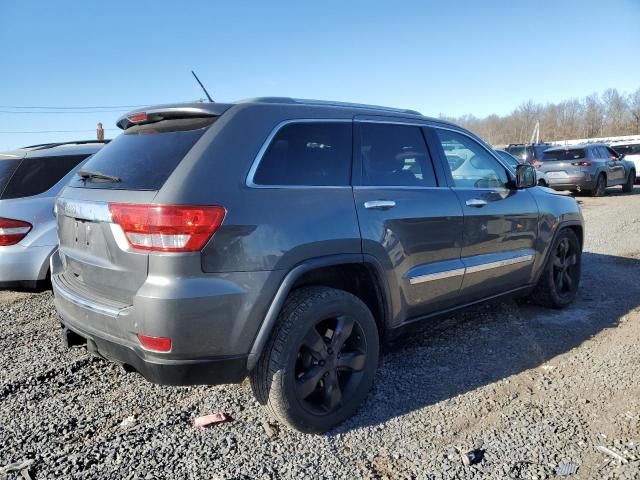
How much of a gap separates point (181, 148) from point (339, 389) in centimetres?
163

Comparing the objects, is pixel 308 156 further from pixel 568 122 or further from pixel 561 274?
pixel 568 122

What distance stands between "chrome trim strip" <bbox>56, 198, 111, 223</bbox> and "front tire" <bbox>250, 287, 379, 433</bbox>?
41.8 inches

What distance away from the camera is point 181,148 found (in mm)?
2590

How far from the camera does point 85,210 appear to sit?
2707 millimetres

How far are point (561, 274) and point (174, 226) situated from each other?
4.10m

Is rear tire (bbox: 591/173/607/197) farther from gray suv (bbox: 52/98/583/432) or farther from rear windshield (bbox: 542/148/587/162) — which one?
gray suv (bbox: 52/98/583/432)

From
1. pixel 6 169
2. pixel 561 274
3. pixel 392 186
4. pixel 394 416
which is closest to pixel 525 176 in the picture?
pixel 561 274

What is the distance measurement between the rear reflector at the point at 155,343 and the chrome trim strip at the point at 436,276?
162 cm

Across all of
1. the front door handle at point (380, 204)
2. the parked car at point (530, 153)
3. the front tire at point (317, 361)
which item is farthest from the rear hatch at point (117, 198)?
the parked car at point (530, 153)

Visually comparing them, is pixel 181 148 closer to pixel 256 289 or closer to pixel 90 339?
pixel 256 289

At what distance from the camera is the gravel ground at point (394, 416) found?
8.30ft

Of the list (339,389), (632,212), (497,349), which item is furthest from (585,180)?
(339,389)

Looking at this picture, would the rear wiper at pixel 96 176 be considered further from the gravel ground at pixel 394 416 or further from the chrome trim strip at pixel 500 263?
the chrome trim strip at pixel 500 263

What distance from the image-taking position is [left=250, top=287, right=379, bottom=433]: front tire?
263cm
